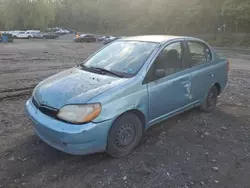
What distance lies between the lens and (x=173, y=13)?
169 ft

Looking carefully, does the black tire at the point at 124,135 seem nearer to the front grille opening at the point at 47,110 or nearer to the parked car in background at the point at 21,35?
the front grille opening at the point at 47,110

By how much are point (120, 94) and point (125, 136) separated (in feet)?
2.04

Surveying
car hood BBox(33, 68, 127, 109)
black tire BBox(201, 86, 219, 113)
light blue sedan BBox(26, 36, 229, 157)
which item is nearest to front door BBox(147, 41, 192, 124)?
light blue sedan BBox(26, 36, 229, 157)

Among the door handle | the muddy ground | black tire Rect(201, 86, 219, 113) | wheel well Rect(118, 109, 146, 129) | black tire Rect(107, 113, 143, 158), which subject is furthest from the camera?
black tire Rect(201, 86, 219, 113)

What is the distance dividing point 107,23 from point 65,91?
71.6 m

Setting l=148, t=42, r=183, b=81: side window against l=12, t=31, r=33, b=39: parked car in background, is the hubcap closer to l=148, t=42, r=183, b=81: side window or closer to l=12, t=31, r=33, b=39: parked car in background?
l=148, t=42, r=183, b=81: side window

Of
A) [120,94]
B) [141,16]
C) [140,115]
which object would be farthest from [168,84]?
[141,16]

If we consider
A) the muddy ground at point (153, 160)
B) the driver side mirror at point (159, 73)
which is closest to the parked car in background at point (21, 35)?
the muddy ground at point (153, 160)

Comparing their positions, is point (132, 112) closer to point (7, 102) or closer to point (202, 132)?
point (202, 132)

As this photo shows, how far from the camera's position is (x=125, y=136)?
338 centimetres

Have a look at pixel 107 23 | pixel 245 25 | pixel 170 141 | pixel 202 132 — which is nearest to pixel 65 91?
pixel 170 141

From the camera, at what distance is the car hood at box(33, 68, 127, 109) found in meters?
3.07

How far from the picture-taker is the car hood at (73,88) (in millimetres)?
3074

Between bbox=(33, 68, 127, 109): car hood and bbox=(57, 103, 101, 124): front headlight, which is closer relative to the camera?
bbox=(57, 103, 101, 124): front headlight
